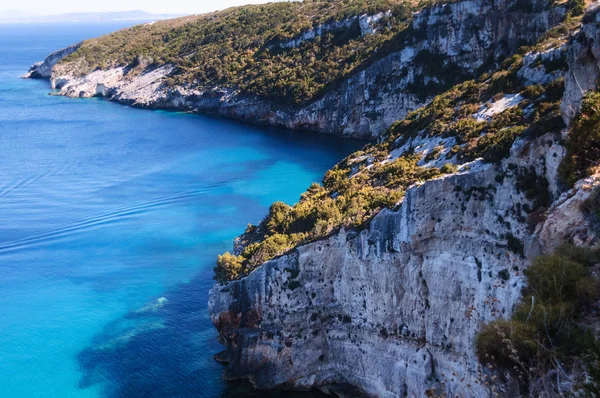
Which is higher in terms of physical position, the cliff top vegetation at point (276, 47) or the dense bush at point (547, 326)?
the cliff top vegetation at point (276, 47)

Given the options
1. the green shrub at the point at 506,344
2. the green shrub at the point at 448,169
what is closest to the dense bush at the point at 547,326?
the green shrub at the point at 506,344

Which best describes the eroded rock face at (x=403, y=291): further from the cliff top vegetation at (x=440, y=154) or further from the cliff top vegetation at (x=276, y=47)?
the cliff top vegetation at (x=276, y=47)

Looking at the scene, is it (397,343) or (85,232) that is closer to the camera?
(397,343)

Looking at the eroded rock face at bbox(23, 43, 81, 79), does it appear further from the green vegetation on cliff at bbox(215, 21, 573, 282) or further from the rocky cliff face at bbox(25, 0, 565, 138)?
the green vegetation on cliff at bbox(215, 21, 573, 282)

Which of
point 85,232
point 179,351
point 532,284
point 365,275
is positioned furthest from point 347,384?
point 85,232

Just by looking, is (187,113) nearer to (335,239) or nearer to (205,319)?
(205,319)

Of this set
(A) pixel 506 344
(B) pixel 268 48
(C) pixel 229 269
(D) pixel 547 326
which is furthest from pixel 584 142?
(B) pixel 268 48
